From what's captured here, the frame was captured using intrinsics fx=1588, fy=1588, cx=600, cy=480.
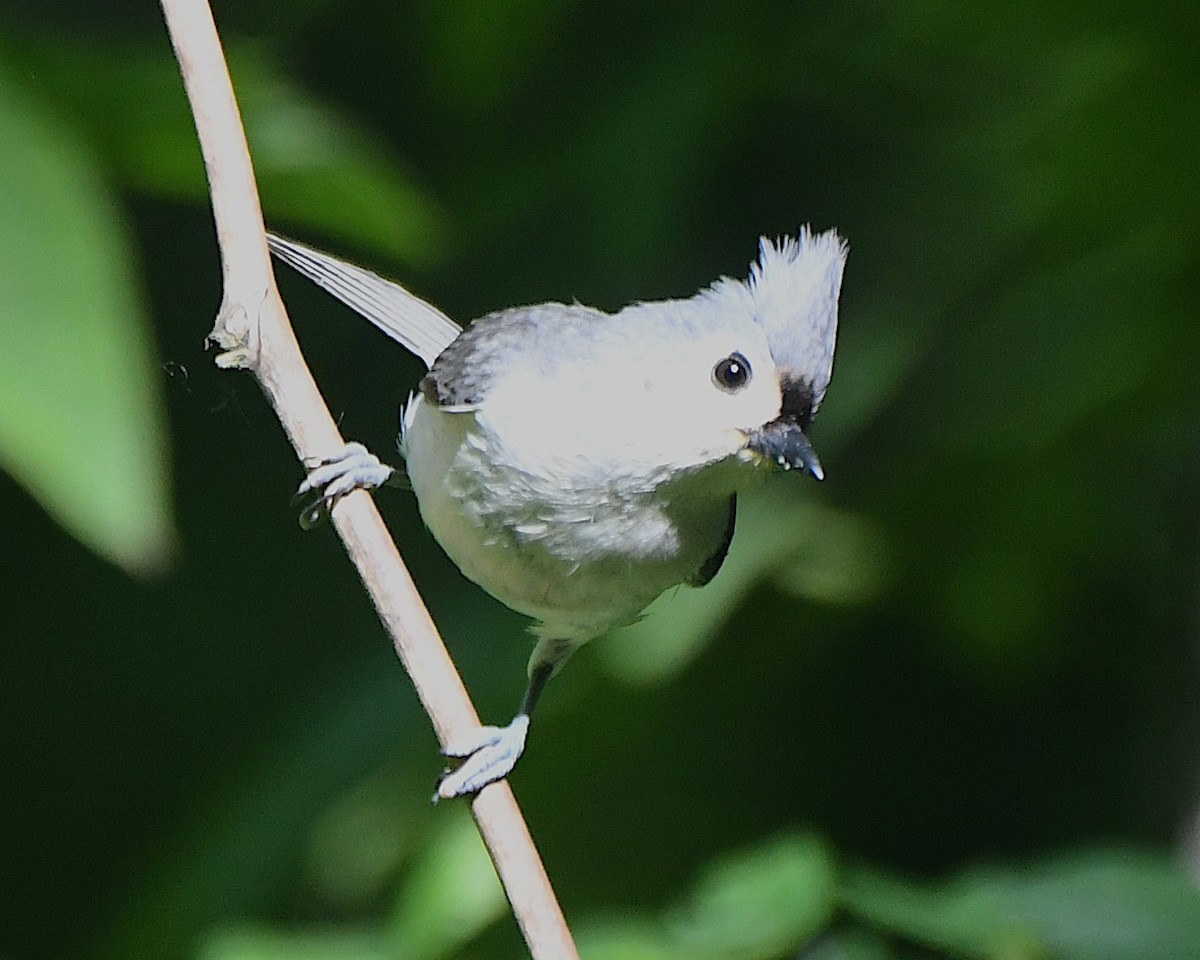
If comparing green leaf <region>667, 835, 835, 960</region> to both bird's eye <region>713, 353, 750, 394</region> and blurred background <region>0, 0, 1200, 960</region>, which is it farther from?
bird's eye <region>713, 353, 750, 394</region>

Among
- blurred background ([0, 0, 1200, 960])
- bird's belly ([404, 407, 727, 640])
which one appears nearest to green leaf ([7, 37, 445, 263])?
blurred background ([0, 0, 1200, 960])

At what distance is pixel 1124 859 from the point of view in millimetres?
1868

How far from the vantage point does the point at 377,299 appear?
198cm

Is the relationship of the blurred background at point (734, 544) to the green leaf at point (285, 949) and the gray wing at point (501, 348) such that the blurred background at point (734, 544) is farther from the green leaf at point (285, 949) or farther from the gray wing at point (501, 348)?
the gray wing at point (501, 348)

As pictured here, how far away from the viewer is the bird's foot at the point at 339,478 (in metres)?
1.61

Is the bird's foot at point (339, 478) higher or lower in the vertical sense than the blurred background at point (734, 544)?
lower

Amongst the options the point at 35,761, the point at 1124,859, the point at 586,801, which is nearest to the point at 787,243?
the point at 1124,859

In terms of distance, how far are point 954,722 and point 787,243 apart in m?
1.55

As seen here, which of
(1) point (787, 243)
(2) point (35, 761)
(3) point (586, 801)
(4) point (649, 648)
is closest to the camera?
(1) point (787, 243)

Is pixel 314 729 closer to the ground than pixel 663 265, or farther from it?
closer to the ground

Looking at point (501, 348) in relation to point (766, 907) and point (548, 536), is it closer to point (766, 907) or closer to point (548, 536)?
point (548, 536)

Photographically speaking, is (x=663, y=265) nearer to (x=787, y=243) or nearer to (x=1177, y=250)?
(x=1177, y=250)

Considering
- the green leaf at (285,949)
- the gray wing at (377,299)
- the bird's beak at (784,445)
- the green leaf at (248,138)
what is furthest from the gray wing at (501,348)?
the green leaf at (285,949)

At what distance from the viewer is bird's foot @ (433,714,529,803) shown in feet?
5.10
